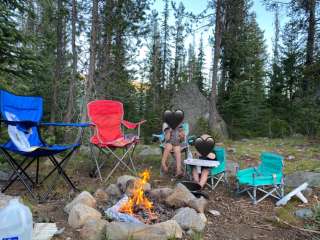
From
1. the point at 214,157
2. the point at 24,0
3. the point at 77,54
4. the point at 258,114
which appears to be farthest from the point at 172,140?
the point at 258,114

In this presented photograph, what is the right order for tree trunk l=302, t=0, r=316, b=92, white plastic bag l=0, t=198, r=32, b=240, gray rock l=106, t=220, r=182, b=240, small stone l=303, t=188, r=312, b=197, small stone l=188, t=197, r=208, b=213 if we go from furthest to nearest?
tree trunk l=302, t=0, r=316, b=92 → small stone l=303, t=188, r=312, b=197 → small stone l=188, t=197, r=208, b=213 → gray rock l=106, t=220, r=182, b=240 → white plastic bag l=0, t=198, r=32, b=240

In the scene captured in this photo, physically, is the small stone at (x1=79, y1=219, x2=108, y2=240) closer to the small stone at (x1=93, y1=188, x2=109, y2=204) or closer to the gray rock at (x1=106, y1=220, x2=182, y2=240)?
the gray rock at (x1=106, y1=220, x2=182, y2=240)

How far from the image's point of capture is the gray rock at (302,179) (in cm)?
386

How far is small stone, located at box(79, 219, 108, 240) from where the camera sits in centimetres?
231

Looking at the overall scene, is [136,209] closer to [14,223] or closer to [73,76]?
[14,223]

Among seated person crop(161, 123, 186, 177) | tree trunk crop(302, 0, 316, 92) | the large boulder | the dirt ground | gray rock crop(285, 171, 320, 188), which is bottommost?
the dirt ground

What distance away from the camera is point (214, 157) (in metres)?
3.88

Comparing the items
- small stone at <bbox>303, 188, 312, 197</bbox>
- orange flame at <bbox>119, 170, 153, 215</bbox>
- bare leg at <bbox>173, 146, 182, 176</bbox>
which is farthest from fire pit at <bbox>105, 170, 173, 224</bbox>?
small stone at <bbox>303, 188, 312, 197</bbox>

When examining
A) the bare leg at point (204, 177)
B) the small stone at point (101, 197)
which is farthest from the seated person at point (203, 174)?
the small stone at point (101, 197)

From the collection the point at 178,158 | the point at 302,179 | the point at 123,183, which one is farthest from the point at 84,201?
the point at 302,179

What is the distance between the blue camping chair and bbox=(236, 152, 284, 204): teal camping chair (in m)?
1.63

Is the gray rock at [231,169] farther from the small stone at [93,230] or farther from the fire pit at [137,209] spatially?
the small stone at [93,230]

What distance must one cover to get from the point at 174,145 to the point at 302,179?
4.65ft

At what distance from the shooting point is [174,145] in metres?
4.21
